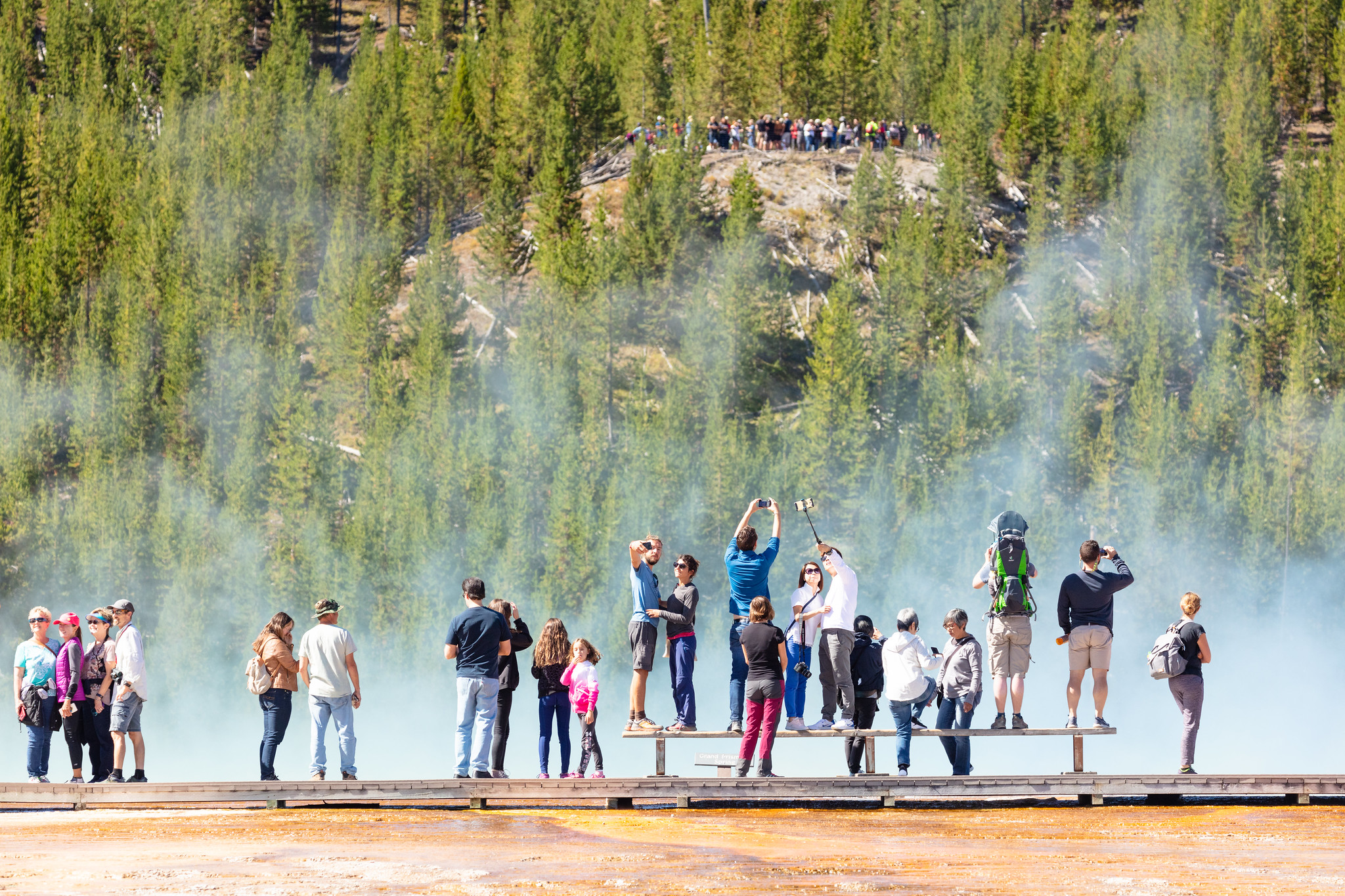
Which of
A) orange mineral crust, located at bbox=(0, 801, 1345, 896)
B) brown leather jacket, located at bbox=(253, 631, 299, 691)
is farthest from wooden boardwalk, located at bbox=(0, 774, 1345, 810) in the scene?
brown leather jacket, located at bbox=(253, 631, 299, 691)

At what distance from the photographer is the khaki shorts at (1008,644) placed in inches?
487

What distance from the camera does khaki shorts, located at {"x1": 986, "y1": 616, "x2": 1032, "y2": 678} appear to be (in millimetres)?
12367

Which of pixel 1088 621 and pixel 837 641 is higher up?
pixel 1088 621

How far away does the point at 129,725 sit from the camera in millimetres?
12219

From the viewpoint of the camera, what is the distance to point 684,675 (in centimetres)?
1202

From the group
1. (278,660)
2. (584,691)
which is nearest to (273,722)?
(278,660)

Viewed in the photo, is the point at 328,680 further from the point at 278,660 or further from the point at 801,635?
the point at 801,635

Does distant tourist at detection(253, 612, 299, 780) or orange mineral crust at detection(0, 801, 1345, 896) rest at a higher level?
distant tourist at detection(253, 612, 299, 780)

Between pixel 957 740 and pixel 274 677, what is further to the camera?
pixel 957 740

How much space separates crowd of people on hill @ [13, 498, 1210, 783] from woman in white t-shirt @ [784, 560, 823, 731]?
0.02 meters

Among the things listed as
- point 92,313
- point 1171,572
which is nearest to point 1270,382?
point 1171,572

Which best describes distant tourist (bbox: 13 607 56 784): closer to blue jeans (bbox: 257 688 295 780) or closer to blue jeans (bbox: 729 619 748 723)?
blue jeans (bbox: 257 688 295 780)

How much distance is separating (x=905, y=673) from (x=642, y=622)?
82.9 inches

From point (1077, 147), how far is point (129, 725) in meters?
51.1
